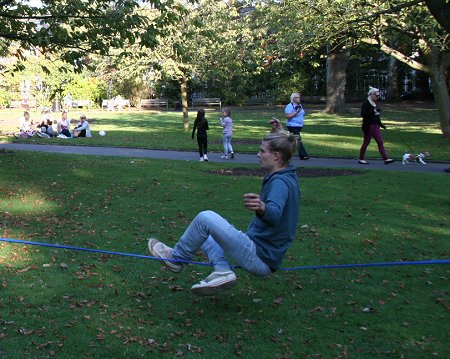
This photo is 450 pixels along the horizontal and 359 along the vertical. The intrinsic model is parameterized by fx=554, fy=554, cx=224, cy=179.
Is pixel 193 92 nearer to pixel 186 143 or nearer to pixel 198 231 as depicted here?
pixel 186 143

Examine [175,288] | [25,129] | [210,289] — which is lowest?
[175,288]

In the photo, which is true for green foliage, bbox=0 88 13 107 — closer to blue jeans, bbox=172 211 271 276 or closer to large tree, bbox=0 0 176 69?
large tree, bbox=0 0 176 69

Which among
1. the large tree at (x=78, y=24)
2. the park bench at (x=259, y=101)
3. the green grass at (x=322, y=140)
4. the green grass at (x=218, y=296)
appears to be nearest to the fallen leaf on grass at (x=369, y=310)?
the green grass at (x=218, y=296)

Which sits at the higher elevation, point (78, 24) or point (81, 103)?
point (78, 24)

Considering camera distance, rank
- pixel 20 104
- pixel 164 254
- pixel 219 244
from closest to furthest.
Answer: pixel 219 244
pixel 164 254
pixel 20 104

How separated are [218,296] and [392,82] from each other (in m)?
49.5

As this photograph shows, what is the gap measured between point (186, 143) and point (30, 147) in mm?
5616

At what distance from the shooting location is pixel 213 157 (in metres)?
17.2

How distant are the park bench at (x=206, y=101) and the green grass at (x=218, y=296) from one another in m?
43.0

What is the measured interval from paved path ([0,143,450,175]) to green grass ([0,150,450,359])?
4335 millimetres

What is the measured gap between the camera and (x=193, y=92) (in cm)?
5741

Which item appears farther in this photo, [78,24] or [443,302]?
[78,24]

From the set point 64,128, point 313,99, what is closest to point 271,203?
point 64,128

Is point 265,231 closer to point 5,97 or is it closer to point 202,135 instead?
point 202,135
